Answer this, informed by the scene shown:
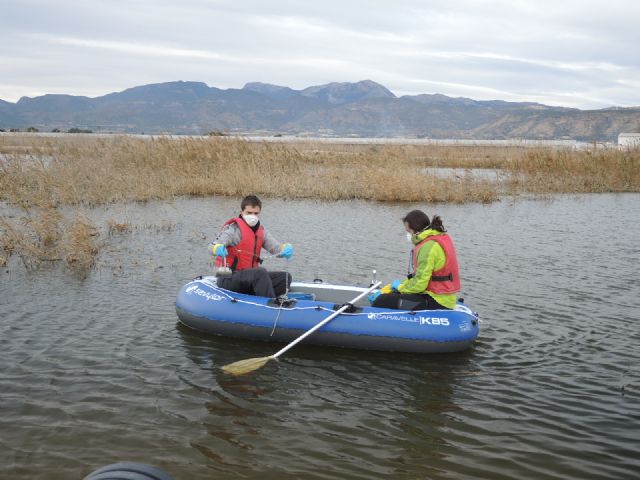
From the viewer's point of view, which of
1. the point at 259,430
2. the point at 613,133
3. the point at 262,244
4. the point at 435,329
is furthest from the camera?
the point at 613,133

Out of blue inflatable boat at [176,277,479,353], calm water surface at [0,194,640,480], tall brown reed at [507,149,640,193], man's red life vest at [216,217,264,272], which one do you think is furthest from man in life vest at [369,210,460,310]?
tall brown reed at [507,149,640,193]

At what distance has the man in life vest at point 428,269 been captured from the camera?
23.8 feet

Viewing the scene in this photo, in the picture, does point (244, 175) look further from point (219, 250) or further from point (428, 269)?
point (428, 269)

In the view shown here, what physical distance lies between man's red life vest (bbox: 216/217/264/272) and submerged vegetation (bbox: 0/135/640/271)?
21.1 feet

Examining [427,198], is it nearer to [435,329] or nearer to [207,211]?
[207,211]

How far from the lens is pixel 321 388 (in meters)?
6.35

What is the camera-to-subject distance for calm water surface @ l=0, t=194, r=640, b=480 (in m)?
4.96

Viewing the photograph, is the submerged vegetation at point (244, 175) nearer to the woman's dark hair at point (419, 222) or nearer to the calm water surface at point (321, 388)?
the calm water surface at point (321, 388)

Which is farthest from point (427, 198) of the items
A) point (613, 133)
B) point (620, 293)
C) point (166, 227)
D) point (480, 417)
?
point (613, 133)

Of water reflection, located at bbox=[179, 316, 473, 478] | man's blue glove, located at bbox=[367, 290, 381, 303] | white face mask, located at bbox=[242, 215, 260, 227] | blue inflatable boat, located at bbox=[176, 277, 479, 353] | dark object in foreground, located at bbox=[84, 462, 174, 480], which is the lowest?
water reflection, located at bbox=[179, 316, 473, 478]

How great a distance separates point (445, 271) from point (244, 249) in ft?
8.24

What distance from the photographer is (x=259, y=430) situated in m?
5.43

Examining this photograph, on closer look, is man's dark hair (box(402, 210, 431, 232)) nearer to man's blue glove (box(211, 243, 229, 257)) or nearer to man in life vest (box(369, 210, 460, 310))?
man in life vest (box(369, 210, 460, 310))

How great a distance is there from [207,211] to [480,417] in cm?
1229
